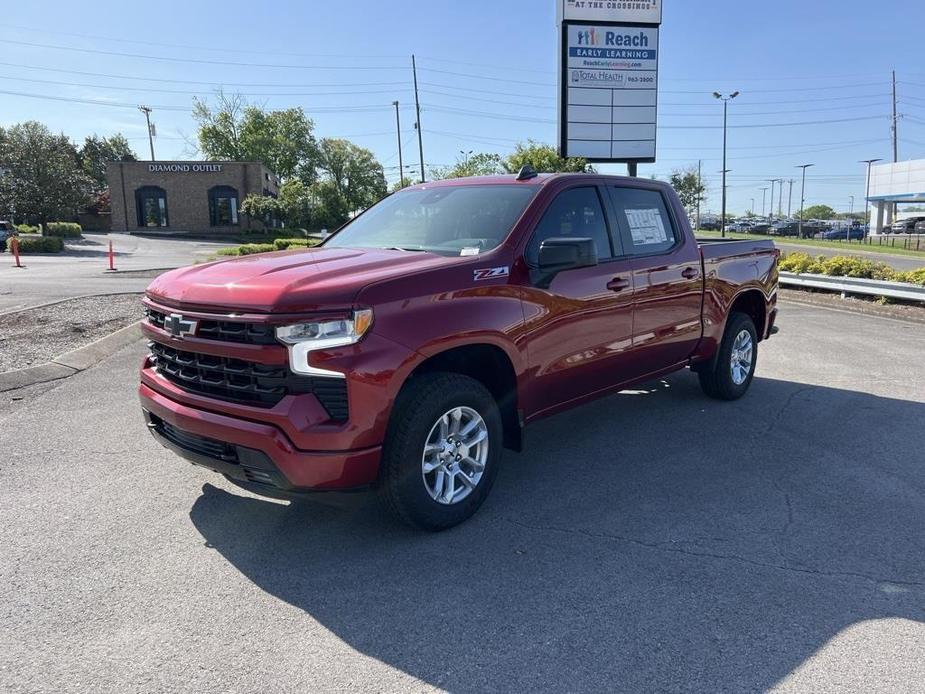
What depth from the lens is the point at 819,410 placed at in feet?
20.1

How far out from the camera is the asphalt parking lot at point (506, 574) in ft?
8.70

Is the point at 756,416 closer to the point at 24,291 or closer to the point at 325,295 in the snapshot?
the point at 325,295

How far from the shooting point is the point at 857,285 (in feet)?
43.2

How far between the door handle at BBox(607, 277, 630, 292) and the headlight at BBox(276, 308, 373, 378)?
7.01 feet

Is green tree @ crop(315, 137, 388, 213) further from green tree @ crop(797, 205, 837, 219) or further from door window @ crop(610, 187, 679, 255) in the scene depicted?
green tree @ crop(797, 205, 837, 219)

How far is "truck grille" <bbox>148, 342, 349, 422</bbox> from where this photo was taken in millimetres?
3186

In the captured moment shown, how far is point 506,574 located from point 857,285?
12538 mm

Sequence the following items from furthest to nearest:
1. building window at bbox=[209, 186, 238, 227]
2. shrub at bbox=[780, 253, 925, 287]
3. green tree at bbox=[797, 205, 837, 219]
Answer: green tree at bbox=[797, 205, 837, 219] < building window at bbox=[209, 186, 238, 227] < shrub at bbox=[780, 253, 925, 287]

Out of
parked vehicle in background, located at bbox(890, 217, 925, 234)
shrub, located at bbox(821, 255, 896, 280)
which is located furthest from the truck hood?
parked vehicle in background, located at bbox(890, 217, 925, 234)

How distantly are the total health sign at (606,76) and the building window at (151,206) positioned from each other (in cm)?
4339

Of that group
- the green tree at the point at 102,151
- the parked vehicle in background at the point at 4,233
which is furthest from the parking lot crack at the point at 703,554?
the green tree at the point at 102,151

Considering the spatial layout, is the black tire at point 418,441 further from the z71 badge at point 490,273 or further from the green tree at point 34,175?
the green tree at point 34,175

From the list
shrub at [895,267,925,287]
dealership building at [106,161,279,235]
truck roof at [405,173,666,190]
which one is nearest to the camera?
truck roof at [405,173,666,190]

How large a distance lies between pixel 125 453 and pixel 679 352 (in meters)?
4.36
